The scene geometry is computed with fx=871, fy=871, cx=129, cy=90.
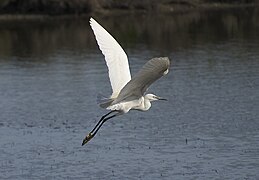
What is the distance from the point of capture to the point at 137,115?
884 inches

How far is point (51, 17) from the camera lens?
55.5 m

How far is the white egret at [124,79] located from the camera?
9.51m

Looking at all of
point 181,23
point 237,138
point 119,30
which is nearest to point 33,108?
point 237,138

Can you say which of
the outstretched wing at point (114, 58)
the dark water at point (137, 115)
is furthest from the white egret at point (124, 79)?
the dark water at point (137, 115)

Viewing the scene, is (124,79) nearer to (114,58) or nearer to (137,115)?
(114,58)

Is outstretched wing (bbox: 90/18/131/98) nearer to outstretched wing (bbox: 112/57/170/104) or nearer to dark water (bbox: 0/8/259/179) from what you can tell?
outstretched wing (bbox: 112/57/170/104)

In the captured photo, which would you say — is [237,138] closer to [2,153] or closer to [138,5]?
[2,153]

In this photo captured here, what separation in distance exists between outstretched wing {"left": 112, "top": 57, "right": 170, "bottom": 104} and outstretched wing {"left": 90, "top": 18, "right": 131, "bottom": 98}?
2.36 feet

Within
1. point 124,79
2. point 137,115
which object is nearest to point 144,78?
point 124,79

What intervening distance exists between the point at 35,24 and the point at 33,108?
27643mm

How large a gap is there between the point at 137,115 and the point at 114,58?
1063 cm

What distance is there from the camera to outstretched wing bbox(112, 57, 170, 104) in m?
9.27

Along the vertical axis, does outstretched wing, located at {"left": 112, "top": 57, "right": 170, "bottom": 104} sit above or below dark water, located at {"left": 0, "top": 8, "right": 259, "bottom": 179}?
above

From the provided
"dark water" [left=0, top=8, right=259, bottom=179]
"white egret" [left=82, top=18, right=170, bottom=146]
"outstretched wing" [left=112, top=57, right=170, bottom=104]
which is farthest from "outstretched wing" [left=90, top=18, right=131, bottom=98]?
"dark water" [left=0, top=8, right=259, bottom=179]
